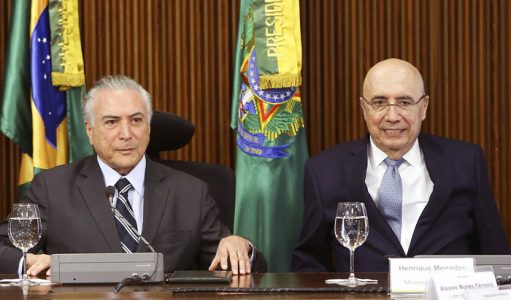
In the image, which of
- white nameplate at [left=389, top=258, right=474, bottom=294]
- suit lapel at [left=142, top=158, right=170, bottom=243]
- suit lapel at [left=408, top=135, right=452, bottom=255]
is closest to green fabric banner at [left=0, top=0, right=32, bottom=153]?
suit lapel at [left=142, top=158, right=170, bottom=243]

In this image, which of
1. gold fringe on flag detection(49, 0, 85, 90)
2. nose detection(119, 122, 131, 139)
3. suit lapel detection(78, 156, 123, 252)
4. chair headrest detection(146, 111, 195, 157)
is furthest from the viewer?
gold fringe on flag detection(49, 0, 85, 90)

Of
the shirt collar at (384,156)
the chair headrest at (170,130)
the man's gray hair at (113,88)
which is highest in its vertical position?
the man's gray hair at (113,88)

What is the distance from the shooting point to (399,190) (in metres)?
3.79

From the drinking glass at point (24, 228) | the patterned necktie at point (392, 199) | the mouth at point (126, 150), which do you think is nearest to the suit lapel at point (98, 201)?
the mouth at point (126, 150)

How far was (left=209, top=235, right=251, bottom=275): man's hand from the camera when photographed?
3104mm

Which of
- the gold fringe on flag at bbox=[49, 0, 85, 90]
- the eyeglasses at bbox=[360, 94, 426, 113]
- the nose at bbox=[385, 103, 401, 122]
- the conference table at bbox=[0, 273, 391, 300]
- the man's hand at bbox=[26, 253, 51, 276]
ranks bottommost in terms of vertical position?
the conference table at bbox=[0, 273, 391, 300]

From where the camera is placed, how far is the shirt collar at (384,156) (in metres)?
3.88

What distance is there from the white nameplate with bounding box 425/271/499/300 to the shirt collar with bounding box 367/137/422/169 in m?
1.67

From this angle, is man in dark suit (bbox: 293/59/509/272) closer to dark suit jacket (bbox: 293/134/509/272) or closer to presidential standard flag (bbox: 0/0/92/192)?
dark suit jacket (bbox: 293/134/509/272)

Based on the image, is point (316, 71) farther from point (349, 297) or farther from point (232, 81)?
point (349, 297)

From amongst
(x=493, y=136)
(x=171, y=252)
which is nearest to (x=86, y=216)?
(x=171, y=252)

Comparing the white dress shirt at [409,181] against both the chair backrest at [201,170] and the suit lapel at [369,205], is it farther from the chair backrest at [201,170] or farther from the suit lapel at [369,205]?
the chair backrest at [201,170]

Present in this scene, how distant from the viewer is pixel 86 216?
138 inches

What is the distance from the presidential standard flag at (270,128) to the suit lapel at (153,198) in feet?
3.12
